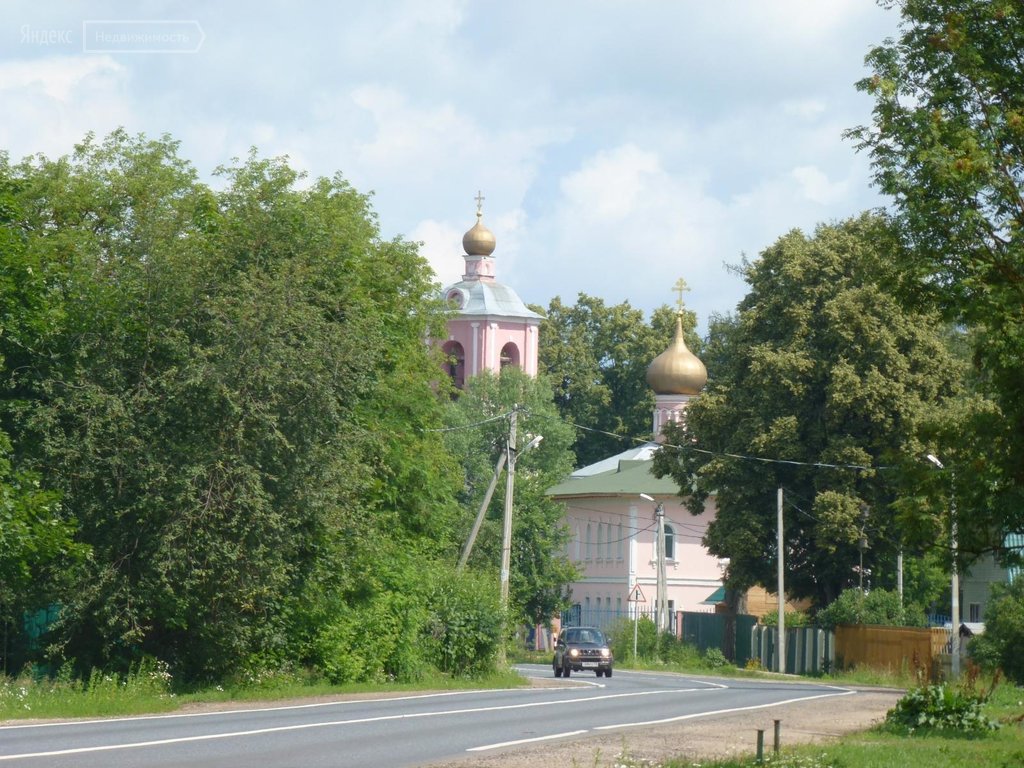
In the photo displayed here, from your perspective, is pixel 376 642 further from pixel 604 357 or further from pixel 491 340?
pixel 604 357

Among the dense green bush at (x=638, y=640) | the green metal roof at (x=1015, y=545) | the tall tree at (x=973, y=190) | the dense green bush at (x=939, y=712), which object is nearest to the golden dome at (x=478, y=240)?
the dense green bush at (x=638, y=640)

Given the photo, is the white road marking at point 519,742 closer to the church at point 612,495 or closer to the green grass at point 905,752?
the green grass at point 905,752

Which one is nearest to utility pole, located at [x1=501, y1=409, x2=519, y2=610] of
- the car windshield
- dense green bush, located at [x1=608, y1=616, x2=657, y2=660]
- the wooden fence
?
the car windshield

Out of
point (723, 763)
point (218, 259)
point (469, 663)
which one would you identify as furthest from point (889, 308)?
point (723, 763)

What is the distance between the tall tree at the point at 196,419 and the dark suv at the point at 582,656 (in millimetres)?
16433

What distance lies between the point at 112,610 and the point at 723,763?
1375cm

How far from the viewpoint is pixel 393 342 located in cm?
3512

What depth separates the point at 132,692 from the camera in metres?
25.6

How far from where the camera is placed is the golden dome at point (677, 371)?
87438 mm

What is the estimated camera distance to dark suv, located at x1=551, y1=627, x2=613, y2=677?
46094 mm

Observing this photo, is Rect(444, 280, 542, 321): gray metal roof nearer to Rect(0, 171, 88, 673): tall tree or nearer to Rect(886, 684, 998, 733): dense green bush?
Rect(0, 171, 88, 673): tall tree

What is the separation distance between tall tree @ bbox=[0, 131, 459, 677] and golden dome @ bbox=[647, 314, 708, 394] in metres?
57.8

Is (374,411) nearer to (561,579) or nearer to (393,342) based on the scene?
(393,342)

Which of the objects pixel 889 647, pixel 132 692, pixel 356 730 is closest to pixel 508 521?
pixel 889 647
